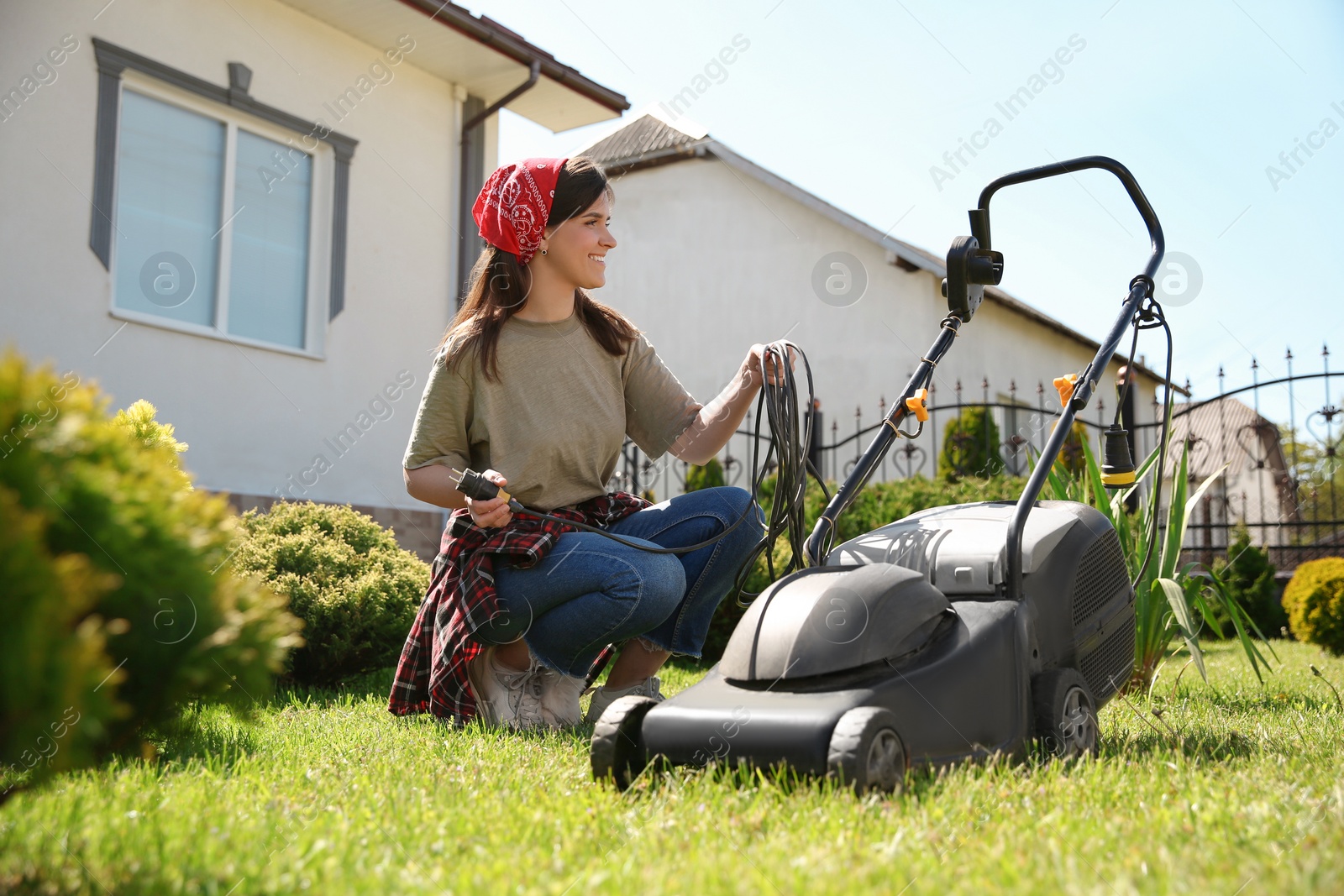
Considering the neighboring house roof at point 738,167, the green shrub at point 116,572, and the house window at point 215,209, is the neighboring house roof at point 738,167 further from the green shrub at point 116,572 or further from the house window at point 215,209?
the green shrub at point 116,572

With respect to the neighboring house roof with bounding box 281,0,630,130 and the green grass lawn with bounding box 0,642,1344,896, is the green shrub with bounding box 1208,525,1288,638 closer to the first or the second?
the neighboring house roof with bounding box 281,0,630,130

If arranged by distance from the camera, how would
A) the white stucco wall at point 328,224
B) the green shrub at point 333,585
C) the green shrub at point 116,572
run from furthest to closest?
the white stucco wall at point 328,224, the green shrub at point 333,585, the green shrub at point 116,572

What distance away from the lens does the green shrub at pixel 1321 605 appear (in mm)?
7000

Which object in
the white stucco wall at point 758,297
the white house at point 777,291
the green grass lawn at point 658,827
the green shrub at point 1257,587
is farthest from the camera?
the white stucco wall at point 758,297

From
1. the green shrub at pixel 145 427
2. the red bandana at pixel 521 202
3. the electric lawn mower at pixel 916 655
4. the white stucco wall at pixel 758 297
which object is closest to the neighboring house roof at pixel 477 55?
the red bandana at pixel 521 202

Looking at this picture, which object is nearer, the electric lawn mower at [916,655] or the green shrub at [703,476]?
the electric lawn mower at [916,655]

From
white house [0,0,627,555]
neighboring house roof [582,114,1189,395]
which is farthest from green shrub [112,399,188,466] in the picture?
neighboring house roof [582,114,1189,395]

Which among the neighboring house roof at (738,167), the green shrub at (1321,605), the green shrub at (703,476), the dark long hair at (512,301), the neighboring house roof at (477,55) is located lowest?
the green shrub at (1321,605)

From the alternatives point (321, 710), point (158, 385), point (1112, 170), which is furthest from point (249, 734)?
point (158, 385)

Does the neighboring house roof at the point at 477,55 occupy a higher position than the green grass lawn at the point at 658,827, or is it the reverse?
the neighboring house roof at the point at 477,55

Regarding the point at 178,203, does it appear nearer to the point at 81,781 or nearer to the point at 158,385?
the point at 158,385

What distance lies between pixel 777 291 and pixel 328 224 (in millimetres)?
8479

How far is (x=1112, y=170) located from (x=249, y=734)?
2708mm

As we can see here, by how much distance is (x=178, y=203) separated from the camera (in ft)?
20.3
